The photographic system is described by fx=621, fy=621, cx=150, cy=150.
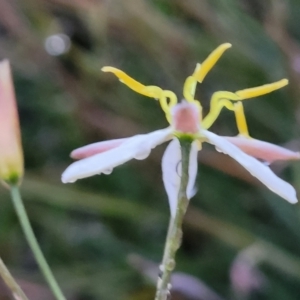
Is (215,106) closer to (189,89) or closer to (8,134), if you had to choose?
(189,89)

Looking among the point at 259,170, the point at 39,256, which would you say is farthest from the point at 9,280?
the point at 259,170

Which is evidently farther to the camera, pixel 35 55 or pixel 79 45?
pixel 79 45

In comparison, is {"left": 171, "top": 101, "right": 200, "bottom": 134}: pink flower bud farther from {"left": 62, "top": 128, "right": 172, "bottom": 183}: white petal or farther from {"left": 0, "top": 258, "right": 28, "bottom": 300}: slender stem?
{"left": 0, "top": 258, "right": 28, "bottom": 300}: slender stem

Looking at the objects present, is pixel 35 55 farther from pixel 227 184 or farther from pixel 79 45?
pixel 227 184

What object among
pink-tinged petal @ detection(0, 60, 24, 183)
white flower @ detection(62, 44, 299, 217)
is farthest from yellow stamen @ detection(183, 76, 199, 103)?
pink-tinged petal @ detection(0, 60, 24, 183)

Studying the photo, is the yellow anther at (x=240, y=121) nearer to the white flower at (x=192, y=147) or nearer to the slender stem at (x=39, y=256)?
the white flower at (x=192, y=147)

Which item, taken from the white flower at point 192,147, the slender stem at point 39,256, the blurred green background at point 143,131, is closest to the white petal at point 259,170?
the white flower at point 192,147

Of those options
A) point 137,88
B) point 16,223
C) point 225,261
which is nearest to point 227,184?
point 225,261
